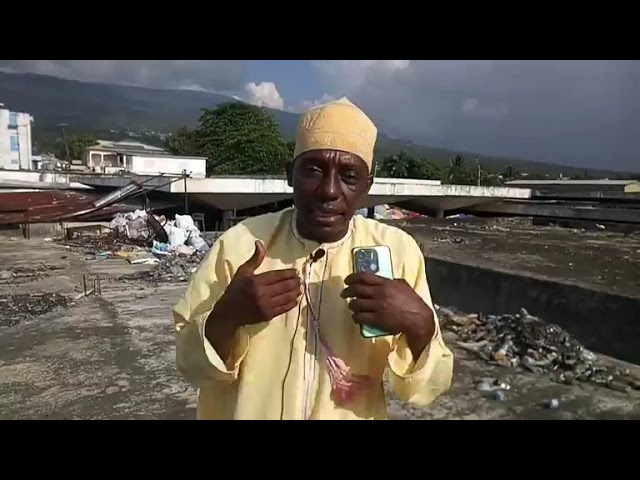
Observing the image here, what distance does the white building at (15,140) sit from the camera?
41.2 m

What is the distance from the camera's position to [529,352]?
221 inches

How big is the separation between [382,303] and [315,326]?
272 millimetres

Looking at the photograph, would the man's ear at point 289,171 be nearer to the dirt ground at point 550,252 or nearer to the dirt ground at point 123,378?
the dirt ground at point 123,378

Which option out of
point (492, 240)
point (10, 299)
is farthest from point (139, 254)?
point (492, 240)

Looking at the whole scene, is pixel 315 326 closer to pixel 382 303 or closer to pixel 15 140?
pixel 382 303

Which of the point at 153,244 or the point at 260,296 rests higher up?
the point at 260,296

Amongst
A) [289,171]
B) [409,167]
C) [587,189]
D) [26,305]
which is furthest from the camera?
[409,167]

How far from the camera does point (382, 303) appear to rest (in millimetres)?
1130

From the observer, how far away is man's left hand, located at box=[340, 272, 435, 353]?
3.71 feet

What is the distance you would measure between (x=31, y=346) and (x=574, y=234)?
11866mm

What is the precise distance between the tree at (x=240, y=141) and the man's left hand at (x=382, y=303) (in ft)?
143

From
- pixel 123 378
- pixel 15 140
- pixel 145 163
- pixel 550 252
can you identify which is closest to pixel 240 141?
pixel 145 163

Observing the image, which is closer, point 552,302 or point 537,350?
point 537,350
